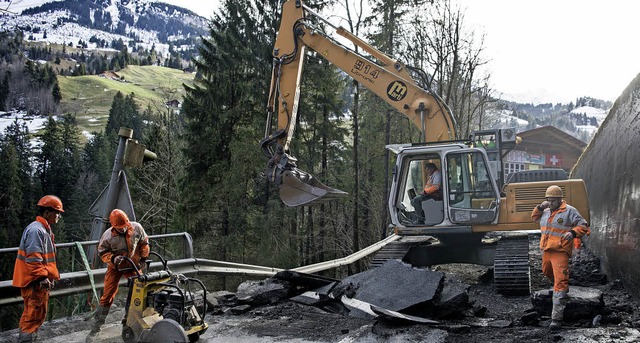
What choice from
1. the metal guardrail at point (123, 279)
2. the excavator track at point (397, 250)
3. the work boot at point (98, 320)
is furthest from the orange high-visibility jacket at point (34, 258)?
Answer: the excavator track at point (397, 250)

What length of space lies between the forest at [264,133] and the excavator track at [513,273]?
16038 mm

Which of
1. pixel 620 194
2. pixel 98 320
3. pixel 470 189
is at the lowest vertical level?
pixel 98 320

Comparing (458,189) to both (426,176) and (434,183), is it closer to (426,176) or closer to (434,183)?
(434,183)

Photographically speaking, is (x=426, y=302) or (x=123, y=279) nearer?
(x=426, y=302)

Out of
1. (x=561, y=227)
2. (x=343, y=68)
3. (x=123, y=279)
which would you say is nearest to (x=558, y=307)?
(x=561, y=227)

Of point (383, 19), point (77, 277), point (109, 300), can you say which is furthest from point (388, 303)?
point (383, 19)

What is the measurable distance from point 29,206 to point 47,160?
37.4ft

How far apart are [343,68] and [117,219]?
22.7 ft

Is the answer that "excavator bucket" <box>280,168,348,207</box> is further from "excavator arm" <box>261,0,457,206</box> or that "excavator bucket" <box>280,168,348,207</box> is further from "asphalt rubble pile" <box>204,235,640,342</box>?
"asphalt rubble pile" <box>204,235,640,342</box>

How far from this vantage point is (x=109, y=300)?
281 inches

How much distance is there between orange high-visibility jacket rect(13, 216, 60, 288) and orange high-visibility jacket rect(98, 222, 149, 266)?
0.62 meters

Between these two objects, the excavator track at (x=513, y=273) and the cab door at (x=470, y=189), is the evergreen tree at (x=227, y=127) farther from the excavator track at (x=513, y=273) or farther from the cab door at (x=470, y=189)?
the excavator track at (x=513, y=273)

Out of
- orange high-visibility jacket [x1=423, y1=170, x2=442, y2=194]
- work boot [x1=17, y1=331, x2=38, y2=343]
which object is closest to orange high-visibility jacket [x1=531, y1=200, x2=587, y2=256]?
orange high-visibility jacket [x1=423, y1=170, x2=442, y2=194]

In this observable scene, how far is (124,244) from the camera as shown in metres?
7.07
